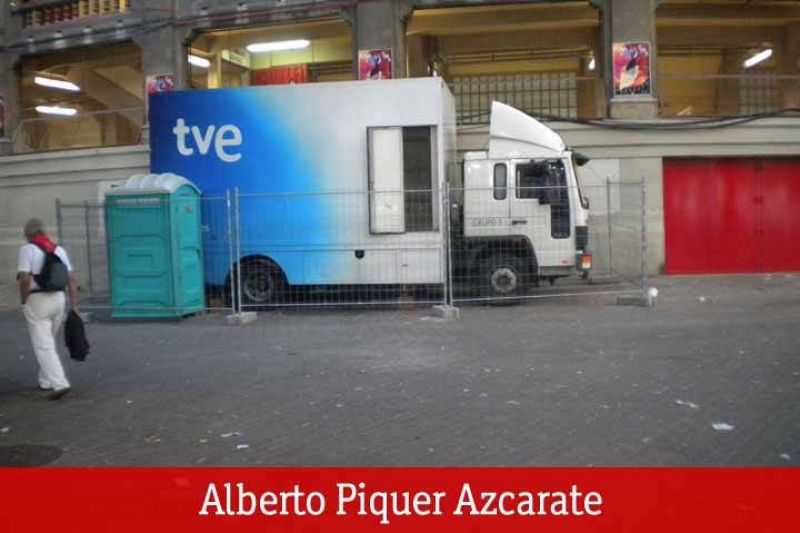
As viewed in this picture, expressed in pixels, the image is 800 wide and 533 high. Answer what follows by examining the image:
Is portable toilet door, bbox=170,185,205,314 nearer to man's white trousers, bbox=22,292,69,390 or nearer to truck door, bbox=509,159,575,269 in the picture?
man's white trousers, bbox=22,292,69,390

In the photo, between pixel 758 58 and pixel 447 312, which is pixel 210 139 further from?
pixel 758 58

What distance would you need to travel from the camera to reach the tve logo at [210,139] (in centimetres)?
1316

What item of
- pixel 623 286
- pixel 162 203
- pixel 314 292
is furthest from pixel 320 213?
pixel 623 286

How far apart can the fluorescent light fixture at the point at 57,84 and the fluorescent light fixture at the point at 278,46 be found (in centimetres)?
586

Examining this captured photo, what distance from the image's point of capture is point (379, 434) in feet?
19.8

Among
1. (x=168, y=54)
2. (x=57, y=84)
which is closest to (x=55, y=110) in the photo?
(x=57, y=84)

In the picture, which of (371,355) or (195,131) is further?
(195,131)

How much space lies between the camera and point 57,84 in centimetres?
2386

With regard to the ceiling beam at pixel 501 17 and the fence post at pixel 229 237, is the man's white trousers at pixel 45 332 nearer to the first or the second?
the fence post at pixel 229 237

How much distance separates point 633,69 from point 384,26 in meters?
5.68

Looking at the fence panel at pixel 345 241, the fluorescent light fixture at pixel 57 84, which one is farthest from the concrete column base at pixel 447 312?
the fluorescent light fixture at pixel 57 84

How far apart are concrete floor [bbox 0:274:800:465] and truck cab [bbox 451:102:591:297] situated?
1.33 meters

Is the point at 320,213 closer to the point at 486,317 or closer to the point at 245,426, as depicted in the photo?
the point at 486,317

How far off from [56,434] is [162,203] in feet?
21.1
